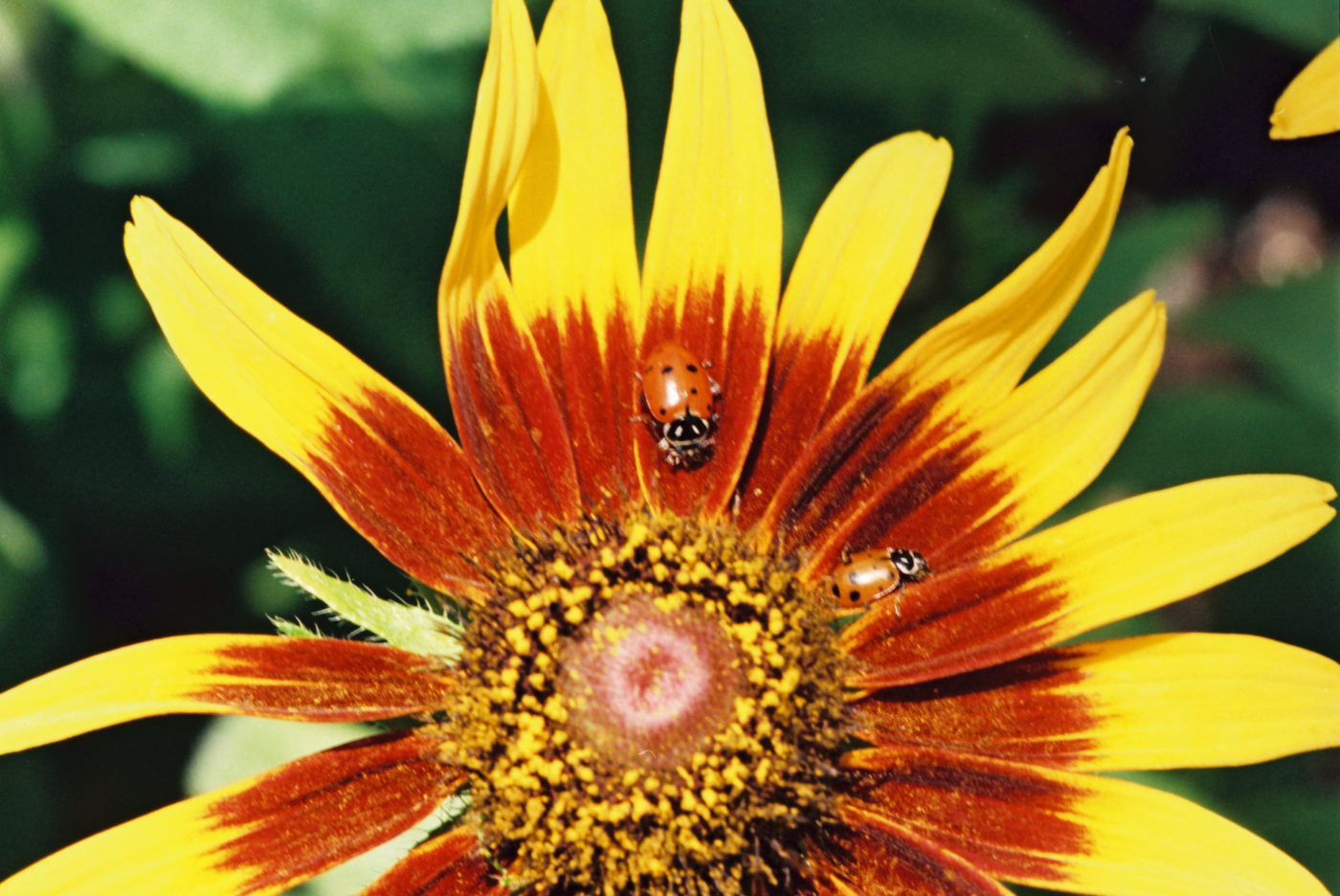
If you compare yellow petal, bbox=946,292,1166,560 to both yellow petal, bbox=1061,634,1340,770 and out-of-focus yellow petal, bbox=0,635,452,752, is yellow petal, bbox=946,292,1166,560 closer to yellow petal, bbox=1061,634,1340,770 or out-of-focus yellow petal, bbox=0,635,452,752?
yellow petal, bbox=1061,634,1340,770

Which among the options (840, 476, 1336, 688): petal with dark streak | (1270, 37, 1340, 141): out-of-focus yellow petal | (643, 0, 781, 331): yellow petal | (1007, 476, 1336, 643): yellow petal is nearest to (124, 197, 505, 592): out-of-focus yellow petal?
(643, 0, 781, 331): yellow petal

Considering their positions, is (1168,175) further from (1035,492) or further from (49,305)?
(49,305)

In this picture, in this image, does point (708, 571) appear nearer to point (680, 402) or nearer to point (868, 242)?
point (680, 402)

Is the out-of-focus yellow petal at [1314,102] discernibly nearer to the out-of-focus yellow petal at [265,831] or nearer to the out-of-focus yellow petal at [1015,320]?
the out-of-focus yellow petal at [1015,320]

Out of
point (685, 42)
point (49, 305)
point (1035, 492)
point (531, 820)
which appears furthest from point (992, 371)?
point (49, 305)

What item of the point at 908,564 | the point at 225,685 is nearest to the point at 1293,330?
the point at 908,564

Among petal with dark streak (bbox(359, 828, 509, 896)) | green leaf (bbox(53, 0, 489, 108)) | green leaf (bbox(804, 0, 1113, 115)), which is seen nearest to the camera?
petal with dark streak (bbox(359, 828, 509, 896))
